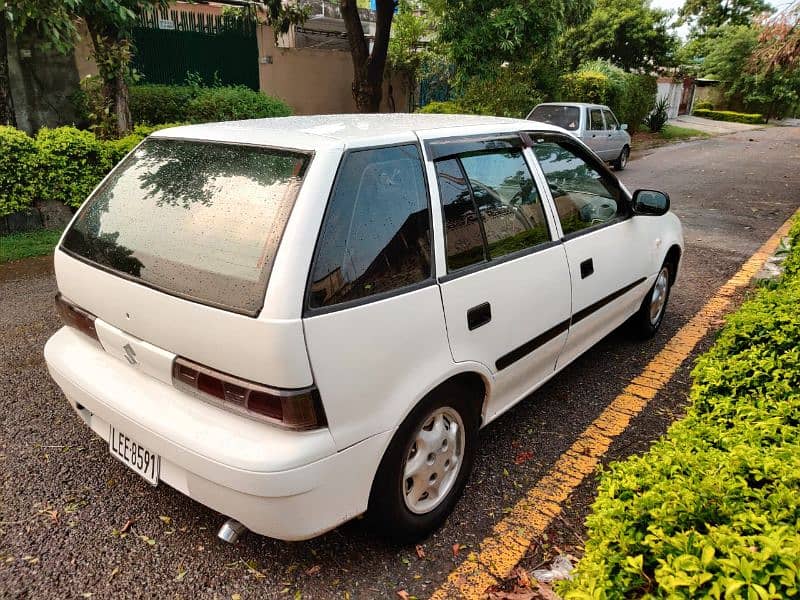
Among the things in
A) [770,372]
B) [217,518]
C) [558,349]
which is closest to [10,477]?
[217,518]

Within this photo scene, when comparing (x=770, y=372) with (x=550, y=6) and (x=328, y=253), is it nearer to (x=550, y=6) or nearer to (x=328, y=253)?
(x=328, y=253)

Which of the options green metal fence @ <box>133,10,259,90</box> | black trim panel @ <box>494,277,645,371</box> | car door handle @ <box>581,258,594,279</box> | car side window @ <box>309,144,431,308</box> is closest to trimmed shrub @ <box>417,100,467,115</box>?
green metal fence @ <box>133,10,259,90</box>

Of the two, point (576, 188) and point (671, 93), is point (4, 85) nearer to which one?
point (576, 188)

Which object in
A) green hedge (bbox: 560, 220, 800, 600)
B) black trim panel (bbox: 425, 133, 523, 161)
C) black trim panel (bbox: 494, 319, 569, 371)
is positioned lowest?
black trim panel (bbox: 494, 319, 569, 371)

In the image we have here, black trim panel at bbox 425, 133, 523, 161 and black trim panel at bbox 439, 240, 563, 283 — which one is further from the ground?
black trim panel at bbox 425, 133, 523, 161

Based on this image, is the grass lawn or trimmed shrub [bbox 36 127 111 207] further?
trimmed shrub [bbox 36 127 111 207]

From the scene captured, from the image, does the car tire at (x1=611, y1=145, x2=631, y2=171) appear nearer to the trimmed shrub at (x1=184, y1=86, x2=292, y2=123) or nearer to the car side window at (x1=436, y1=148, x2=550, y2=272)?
the trimmed shrub at (x1=184, y1=86, x2=292, y2=123)

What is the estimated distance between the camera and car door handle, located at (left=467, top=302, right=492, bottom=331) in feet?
8.04

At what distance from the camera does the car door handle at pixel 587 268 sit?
3.21 m

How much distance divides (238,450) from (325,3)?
17328 mm

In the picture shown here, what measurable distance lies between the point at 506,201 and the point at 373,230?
3.08 ft

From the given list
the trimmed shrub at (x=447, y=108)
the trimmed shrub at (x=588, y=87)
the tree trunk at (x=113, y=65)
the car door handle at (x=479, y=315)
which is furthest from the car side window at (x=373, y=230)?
the trimmed shrub at (x=588, y=87)

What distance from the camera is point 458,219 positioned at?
253 cm

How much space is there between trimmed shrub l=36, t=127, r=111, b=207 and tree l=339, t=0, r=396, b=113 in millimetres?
6280
